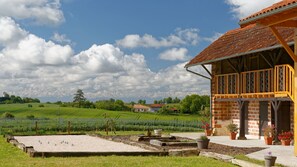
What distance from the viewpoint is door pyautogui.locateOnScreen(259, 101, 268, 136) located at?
2284 cm

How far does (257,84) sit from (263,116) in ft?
7.30

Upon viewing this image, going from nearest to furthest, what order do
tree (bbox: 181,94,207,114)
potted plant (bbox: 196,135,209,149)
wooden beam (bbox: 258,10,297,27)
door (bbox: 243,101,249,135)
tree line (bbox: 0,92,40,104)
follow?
wooden beam (bbox: 258,10,297,27) < potted plant (bbox: 196,135,209,149) < door (bbox: 243,101,249,135) < tree (bbox: 181,94,207,114) < tree line (bbox: 0,92,40,104)

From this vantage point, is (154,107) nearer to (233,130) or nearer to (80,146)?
(233,130)

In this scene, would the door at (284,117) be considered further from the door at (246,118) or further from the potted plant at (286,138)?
the door at (246,118)

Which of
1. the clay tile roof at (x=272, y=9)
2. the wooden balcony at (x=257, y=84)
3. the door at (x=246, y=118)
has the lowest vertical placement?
the door at (x=246, y=118)

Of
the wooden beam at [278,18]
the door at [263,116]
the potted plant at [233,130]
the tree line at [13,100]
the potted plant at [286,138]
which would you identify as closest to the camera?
the wooden beam at [278,18]

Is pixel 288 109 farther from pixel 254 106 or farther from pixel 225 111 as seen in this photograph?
pixel 225 111

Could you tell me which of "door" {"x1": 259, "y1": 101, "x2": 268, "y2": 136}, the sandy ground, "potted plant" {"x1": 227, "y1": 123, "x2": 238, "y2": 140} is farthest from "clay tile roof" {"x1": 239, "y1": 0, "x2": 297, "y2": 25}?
"potted plant" {"x1": 227, "y1": 123, "x2": 238, "y2": 140}

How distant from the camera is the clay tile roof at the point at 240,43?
2028 centimetres

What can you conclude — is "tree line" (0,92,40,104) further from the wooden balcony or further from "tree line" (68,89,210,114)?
the wooden balcony

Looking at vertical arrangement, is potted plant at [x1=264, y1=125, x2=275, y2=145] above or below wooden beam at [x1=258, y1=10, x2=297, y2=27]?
below

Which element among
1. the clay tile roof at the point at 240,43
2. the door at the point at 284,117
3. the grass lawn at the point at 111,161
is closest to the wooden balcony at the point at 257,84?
the door at the point at 284,117

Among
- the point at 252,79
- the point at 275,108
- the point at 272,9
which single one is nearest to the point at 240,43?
the point at 252,79

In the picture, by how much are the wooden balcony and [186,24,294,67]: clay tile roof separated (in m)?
1.05
